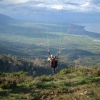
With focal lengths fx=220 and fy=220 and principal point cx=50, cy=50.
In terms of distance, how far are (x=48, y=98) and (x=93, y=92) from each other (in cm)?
236

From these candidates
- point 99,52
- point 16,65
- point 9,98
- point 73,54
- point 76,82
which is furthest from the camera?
point 99,52

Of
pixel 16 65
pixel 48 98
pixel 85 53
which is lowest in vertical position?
pixel 85 53

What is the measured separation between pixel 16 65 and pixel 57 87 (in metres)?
62.4

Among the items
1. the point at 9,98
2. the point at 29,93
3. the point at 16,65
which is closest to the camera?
the point at 9,98

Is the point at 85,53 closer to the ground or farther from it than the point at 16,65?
closer to the ground

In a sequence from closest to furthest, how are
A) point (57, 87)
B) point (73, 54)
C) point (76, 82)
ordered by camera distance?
point (57, 87), point (76, 82), point (73, 54)

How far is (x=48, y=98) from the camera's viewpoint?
1003 centimetres

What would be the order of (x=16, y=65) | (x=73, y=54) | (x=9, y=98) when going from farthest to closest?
(x=73, y=54) < (x=16, y=65) < (x=9, y=98)

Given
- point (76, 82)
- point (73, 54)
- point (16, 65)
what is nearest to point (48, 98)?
point (76, 82)

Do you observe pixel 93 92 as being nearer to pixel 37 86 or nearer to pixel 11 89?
pixel 37 86

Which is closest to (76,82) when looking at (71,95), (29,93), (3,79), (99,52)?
(71,95)

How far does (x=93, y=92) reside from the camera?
1086cm

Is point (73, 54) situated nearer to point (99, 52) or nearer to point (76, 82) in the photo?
point (99, 52)

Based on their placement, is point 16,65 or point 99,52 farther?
point 99,52
